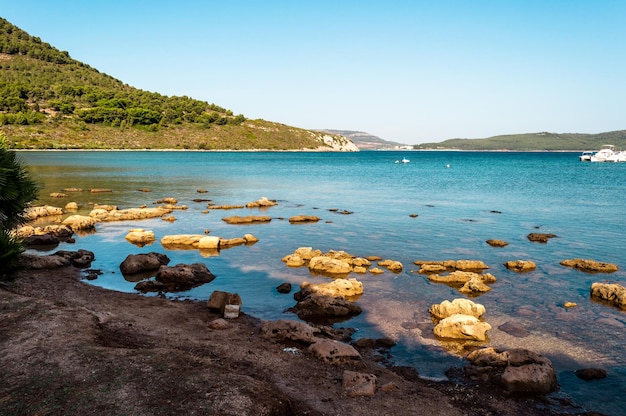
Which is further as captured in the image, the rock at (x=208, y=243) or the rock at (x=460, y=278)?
the rock at (x=208, y=243)

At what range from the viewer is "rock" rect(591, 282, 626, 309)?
64.5 feet

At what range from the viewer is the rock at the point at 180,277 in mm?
22078

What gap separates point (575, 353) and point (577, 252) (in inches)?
642

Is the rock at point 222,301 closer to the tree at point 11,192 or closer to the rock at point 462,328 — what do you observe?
the tree at point 11,192

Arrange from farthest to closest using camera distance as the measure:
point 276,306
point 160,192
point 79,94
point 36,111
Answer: point 79,94 → point 36,111 → point 160,192 → point 276,306

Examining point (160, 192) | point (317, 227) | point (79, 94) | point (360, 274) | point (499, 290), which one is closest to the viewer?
point (499, 290)

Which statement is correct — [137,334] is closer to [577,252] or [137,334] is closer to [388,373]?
Answer: [388,373]

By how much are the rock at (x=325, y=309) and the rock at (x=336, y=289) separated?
964 mm

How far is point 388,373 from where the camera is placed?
43.7 ft

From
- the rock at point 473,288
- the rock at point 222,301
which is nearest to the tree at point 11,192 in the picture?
the rock at point 222,301

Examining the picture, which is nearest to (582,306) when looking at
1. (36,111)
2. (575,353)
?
(575,353)

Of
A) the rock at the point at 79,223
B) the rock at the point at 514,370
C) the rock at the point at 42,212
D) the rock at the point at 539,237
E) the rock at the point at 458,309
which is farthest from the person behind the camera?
the rock at the point at 42,212

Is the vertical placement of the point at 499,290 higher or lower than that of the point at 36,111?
lower

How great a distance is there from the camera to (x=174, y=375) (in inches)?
431
